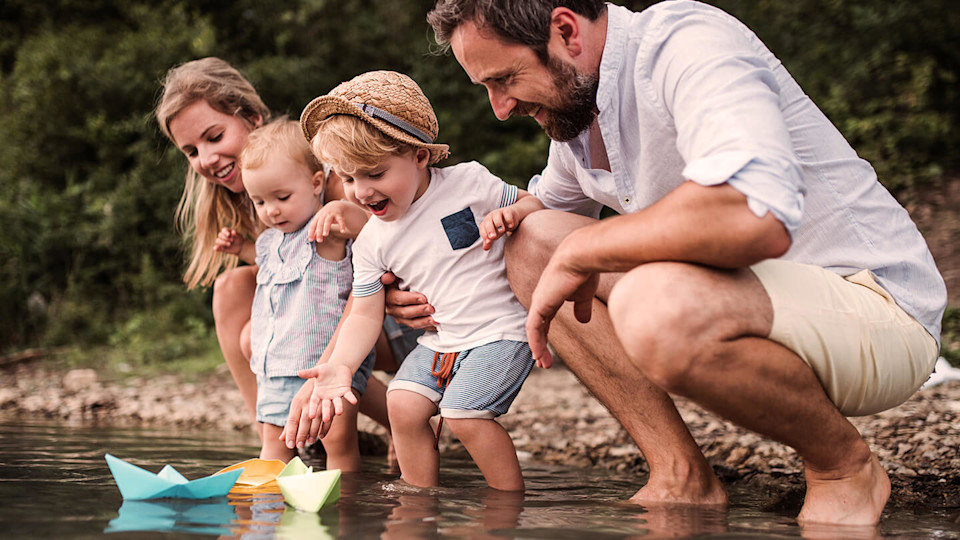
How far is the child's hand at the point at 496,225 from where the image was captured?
2604 mm

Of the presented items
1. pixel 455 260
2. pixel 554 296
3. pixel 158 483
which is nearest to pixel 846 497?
pixel 554 296

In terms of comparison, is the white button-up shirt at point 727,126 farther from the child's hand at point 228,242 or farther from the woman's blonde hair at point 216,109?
the woman's blonde hair at point 216,109

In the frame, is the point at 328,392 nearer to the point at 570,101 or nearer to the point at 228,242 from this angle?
the point at 570,101

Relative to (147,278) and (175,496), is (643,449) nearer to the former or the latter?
(175,496)

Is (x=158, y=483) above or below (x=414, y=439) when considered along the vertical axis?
above

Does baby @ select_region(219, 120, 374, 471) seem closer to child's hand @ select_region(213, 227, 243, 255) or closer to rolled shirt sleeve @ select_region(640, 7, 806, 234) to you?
child's hand @ select_region(213, 227, 243, 255)

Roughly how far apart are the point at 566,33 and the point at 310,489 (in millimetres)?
1293

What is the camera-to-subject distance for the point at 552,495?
101 inches

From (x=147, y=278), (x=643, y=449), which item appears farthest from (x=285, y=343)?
A: (x=147, y=278)

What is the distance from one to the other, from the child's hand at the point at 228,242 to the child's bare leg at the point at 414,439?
115 centimetres

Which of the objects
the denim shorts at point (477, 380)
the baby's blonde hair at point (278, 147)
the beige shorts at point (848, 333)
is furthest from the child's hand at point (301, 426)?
the beige shorts at point (848, 333)

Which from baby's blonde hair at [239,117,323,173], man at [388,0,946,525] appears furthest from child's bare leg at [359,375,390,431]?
man at [388,0,946,525]

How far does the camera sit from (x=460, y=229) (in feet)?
9.02

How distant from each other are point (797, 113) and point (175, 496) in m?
1.79
